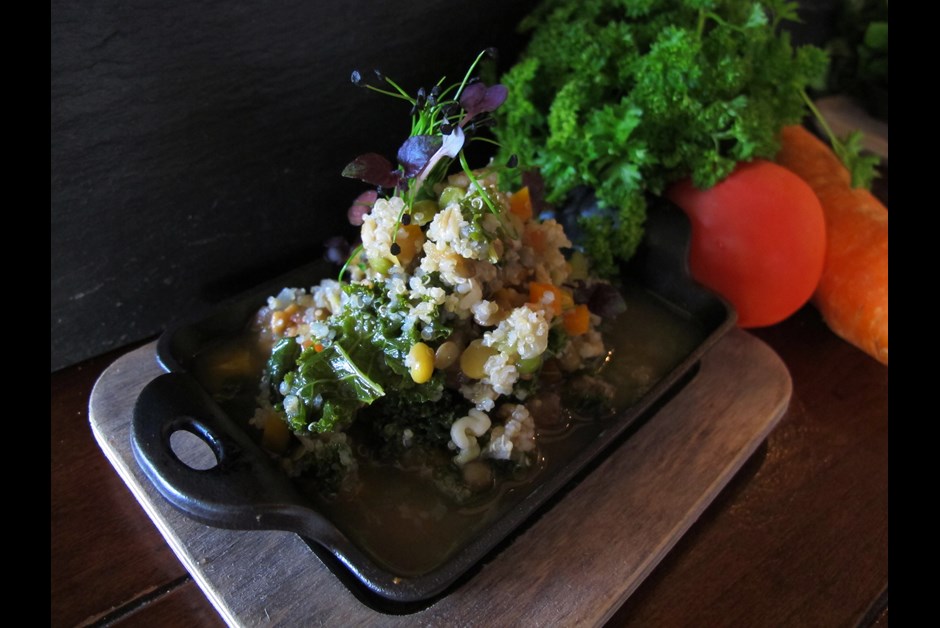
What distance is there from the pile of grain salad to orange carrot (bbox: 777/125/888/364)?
0.98 meters

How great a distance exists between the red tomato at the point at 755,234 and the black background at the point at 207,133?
781mm

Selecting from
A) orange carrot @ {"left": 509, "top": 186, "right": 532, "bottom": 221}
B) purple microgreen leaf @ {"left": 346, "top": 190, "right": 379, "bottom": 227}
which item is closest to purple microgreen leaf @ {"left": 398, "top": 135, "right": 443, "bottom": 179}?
purple microgreen leaf @ {"left": 346, "top": 190, "right": 379, "bottom": 227}

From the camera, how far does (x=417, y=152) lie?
53.6 inches

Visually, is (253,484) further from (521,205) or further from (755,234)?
(755,234)

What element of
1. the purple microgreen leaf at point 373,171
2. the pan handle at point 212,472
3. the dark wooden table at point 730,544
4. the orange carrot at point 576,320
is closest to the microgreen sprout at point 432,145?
the purple microgreen leaf at point 373,171

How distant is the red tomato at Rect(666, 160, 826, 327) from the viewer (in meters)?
1.89

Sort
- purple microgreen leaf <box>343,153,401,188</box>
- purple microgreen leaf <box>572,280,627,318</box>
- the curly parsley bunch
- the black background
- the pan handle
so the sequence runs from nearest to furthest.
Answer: the pan handle < purple microgreen leaf <box>343,153,401,188</box> < the black background < purple microgreen leaf <box>572,280,627,318</box> < the curly parsley bunch

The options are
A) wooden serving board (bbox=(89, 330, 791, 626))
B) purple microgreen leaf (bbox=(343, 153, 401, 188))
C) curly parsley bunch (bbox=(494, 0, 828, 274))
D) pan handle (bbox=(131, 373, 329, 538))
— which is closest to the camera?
pan handle (bbox=(131, 373, 329, 538))

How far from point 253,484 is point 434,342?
388 mm

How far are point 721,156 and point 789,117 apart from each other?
0.27m

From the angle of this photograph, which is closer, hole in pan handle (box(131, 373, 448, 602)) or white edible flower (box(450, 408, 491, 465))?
hole in pan handle (box(131, 373, 448, 602))

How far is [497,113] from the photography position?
2041 mm

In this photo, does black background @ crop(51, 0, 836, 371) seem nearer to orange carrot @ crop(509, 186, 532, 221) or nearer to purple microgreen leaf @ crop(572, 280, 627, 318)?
orange carrot @ crop(509, 186, 532, 221)

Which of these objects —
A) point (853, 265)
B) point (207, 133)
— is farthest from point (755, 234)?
point (207, 133)
